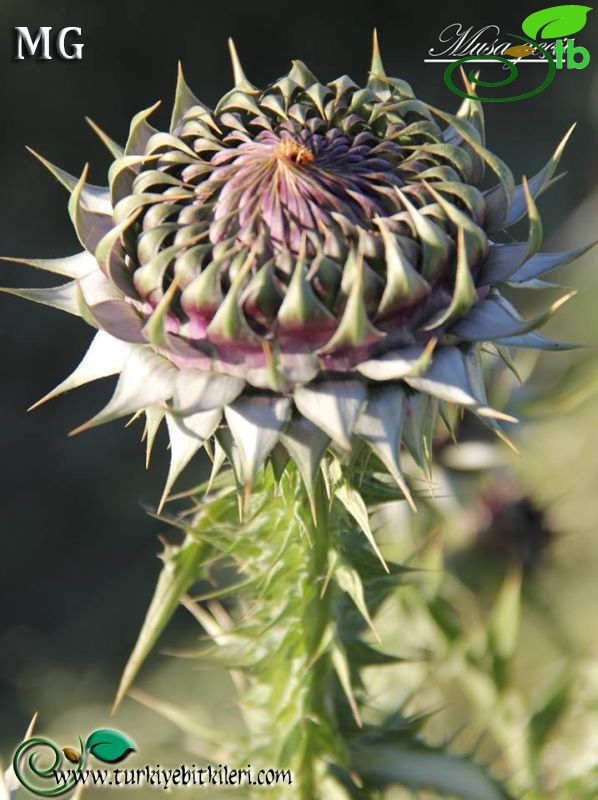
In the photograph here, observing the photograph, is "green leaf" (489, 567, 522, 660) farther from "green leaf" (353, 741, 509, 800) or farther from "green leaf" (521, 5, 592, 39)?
"green leaf" (521, 5, 592, 39)

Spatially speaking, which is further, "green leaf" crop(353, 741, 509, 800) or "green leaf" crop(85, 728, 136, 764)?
"green leaf" crop(85, 728, 136, 764)

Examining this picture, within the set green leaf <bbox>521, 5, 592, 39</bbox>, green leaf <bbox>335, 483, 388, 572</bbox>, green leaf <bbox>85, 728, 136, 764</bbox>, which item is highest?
green leaf <bbox>521, 5, 592, 39</bbox>

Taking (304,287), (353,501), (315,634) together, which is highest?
(304,287)

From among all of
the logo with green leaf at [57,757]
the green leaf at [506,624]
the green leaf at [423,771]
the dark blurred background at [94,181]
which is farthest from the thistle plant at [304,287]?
the dark blurred background at [94,181]

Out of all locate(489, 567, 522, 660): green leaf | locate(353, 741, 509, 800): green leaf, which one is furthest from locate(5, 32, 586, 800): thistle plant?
locate(489, 567, 522, 660): green leaf

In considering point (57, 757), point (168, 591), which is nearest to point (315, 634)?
point (168, 591)

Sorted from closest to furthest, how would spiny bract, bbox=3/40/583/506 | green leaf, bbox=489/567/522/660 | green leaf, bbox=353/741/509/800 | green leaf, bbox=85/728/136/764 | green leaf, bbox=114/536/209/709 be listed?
spiny bract, bbox=3/40/583/506 → green leaf, bbox=114/536/209/709 → green leaf, bbox=353/741/509/800 → green leaf, bbox=85/728/136/764 → green leaf, bbox=489/567/522/660

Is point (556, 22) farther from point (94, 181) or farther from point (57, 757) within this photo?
point (94, 181)

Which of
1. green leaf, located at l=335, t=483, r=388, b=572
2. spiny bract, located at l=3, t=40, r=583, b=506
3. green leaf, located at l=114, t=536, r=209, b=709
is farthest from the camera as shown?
green leaf, located at l=114, t=536, r=209, b=709

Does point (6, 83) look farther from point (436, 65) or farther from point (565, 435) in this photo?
point (565, 435)
